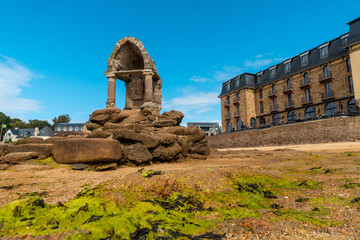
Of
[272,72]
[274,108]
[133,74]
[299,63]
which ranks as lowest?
[133,74]

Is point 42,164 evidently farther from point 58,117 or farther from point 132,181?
point 58,117

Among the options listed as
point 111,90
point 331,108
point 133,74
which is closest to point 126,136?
point 111,90

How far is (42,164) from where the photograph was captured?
16.7 feet

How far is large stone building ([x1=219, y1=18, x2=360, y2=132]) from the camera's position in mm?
23480

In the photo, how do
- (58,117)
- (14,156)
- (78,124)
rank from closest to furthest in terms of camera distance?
(14,156)
(78,124)
(58,117)

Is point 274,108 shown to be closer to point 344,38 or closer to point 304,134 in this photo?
point 344,38

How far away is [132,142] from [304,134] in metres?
20.6

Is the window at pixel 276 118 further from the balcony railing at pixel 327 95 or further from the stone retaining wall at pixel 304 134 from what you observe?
the stone retaining wall at pixel 304 134

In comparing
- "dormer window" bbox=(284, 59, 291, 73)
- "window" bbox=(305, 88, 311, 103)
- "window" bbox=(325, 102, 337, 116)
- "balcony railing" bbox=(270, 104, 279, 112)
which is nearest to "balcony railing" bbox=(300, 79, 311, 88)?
"window" bbox=(305, 88, 311, 103)

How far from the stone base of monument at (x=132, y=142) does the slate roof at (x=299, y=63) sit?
23.9 m

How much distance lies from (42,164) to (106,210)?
420cm

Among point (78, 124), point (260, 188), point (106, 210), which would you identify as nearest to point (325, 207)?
point (260, 188)

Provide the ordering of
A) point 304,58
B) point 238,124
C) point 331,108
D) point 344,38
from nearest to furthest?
point 344,38
point 331,108
point 304,58
point 238,124

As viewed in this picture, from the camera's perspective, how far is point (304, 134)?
68.2 feet
